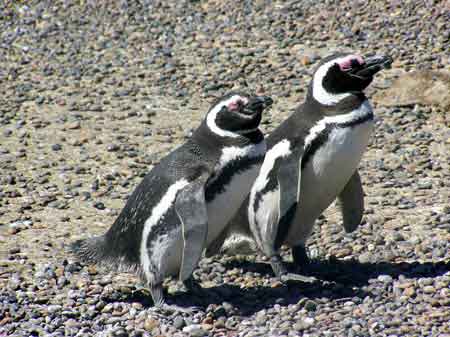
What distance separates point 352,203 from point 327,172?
548 millimetres

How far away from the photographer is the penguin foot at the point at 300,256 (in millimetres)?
5832

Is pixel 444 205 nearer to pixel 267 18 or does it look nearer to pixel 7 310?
pixel 7 310

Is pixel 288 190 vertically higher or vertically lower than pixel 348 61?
lower

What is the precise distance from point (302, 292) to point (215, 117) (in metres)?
1.13

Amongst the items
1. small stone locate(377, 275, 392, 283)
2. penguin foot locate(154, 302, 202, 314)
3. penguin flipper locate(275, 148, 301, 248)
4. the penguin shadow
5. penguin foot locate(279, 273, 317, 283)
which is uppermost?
penguin flipper locate(275, 148, 301, 248)

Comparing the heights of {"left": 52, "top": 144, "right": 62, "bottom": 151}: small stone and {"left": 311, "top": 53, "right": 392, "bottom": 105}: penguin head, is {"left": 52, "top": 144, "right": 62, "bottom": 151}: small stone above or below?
below

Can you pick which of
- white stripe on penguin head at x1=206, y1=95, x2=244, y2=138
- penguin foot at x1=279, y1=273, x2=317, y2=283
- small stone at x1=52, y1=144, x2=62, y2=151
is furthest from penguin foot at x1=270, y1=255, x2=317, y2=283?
small stone at x1=52, y1=144, x2=62, y2=151

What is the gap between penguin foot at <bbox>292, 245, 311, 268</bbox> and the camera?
5832 millimetres

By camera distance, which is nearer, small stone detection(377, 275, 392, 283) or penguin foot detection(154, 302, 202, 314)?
penguin foot detection(154, 302, 202, 314)

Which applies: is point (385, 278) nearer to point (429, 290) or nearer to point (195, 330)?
point (429, 290)

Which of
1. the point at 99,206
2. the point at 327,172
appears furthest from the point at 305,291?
the point at 99,206

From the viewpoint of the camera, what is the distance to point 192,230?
16.6ft

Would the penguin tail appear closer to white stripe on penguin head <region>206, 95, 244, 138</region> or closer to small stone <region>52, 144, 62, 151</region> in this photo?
white stripe on penguin head <region>206, 95, 244, 138</region>

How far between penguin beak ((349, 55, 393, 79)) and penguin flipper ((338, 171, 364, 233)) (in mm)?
728
